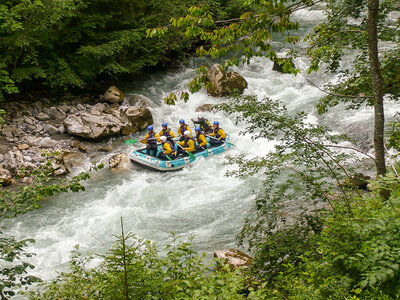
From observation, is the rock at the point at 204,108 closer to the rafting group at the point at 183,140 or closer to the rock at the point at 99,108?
the rafting group at the point at 183,140

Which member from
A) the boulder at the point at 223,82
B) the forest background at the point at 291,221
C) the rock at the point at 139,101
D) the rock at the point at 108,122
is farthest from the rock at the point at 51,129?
the boulder at the point at 223,82

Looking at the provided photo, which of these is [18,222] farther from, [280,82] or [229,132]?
[280,82]

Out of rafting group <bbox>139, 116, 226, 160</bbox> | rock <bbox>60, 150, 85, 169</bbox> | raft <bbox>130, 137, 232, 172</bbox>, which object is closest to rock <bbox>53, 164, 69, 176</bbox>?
rock <bbox>60, 150, 85, 169</bbox>

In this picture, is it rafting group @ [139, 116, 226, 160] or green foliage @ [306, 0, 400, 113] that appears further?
rafting group @ [139, 116, 226, 160]

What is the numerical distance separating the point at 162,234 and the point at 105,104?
7542 mm

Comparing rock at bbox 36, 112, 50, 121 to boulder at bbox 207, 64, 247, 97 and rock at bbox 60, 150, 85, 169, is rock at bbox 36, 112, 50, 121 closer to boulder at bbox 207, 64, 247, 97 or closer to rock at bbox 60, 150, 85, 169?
rock at bbox 60, 150, 85, 169

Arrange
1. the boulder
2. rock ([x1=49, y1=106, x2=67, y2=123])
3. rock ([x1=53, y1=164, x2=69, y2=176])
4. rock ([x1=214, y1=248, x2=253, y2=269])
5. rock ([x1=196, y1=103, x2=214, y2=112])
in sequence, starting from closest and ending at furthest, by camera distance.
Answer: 1. rock ([x1=214, y1=248, x2=253, y2=269])
2. rock ([x1=53, y1=164, x2=69, y2=176])
3. rock ([x1=49, y1=106, x2=67, y2=123])
4. rock ([x1=196, y1=103, x2=214, y2=112])
5. the boulder

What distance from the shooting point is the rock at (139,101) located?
1444 cm

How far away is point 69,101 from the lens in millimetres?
13555

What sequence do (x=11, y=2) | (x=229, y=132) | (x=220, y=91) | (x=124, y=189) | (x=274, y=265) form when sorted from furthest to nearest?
(x=220, y=91)
(x=229, y=132)
(x=11, y=2)
(x=124, y=189)
(x=274, y=265)

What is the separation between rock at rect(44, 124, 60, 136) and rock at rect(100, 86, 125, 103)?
9.16 feet

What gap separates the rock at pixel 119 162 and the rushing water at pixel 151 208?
0.70 ft

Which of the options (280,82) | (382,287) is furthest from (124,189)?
(280,82)

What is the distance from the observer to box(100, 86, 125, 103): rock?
14.2m
